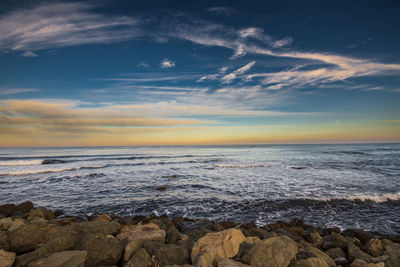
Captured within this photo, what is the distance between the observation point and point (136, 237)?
4.92m

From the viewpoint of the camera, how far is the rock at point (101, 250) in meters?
4.02

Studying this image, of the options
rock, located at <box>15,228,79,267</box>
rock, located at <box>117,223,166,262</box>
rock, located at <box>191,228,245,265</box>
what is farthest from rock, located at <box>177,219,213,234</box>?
rock, located at <box>15,228,79,267</box>

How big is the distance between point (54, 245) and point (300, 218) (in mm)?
8732

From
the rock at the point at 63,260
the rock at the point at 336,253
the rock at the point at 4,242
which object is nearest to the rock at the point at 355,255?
the rock at the point at 336,253

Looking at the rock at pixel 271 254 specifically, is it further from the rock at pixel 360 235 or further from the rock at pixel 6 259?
the rock at pixel 6 259

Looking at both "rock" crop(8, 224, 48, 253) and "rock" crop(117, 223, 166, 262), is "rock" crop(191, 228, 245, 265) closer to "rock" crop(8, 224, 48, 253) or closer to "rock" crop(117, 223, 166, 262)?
"rock" crop(117, 223, 166, 262)

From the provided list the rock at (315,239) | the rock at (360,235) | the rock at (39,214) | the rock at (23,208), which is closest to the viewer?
the rock at (315,239)

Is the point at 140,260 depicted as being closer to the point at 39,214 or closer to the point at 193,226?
the point at 193,226

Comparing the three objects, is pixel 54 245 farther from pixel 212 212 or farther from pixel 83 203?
pixel 83 203

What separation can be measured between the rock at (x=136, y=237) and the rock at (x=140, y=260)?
0.23m

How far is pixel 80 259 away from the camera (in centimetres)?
369

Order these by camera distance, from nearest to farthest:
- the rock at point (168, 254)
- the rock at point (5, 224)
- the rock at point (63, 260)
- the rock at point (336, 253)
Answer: the rock at point (63, 260), the rock at point (168, 254), the rock at point (336, 253), the rock at point (5, 224)

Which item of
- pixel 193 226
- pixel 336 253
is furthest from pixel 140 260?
pixel 336 253

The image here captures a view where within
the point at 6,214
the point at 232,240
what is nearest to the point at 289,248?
the point at 232,240
